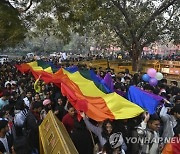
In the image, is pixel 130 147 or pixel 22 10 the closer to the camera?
pixel 130 147

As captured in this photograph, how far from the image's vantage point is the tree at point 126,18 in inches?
664

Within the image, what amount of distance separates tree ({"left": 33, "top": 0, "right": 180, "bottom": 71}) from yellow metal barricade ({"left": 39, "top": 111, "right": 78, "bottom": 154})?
11223 mm

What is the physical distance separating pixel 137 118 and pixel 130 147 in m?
0.84

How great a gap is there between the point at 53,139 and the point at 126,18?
50.1ft

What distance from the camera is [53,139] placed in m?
4.89

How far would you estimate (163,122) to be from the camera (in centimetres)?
577

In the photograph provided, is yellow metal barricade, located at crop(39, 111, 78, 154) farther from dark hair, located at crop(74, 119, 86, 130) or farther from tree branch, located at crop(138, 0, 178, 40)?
tree branch, located at crop(138, 0, 178, 40)

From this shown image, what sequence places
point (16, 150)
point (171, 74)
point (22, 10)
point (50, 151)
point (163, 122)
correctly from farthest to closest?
point (171, 74), point (22, 10), point (163, 122), point (50, 151), point (16, 150)

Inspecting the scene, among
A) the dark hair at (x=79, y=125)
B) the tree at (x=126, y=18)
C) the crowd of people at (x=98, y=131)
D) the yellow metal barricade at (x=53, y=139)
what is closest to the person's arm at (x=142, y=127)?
the crowd of people at (x=98, y=131)

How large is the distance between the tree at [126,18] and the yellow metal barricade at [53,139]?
11.2m

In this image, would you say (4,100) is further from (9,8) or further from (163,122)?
(9,8)

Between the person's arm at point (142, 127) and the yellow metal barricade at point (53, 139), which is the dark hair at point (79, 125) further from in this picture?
the person's arm at point (142, 127)

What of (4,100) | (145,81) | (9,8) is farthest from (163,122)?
(9,8)

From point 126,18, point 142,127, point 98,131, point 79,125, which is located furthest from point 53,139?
point 126,18
